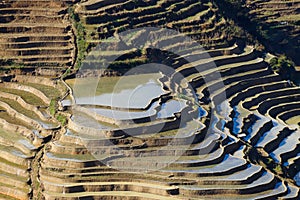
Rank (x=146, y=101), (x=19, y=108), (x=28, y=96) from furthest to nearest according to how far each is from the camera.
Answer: (x=28, y=96)
(x=19, y=108)
(x=146, y=101)

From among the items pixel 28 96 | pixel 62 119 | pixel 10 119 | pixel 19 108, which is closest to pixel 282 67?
pixel 28 96

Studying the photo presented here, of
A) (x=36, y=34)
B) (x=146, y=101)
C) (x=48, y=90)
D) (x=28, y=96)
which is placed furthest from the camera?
(x=36, y=34)

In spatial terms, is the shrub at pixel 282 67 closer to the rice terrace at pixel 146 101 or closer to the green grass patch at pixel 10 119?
the rice terrace at pixel 146 101

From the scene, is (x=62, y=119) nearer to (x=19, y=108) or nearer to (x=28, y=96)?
(x=19, y=108)

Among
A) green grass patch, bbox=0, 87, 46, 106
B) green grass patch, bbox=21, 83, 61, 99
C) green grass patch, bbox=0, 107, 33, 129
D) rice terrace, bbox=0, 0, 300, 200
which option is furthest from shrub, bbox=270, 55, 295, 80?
green grass patch, bbox=0, 107, 33, 129

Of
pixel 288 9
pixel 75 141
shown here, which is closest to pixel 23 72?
pixel 75 141

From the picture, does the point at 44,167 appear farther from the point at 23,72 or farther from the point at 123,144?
the point at 23,72

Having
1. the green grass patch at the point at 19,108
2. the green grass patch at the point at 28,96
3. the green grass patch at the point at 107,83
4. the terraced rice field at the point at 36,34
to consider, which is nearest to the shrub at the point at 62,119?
the green grass patch at the point at 19,108

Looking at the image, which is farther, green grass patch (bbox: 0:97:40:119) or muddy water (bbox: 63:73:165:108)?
green grass patch (bbox: 0:97:40:119)

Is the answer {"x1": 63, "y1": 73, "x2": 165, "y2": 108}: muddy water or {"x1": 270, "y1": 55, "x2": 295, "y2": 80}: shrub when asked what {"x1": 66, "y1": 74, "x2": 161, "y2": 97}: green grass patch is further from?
{"x1": 270, "y1": 55, "x2": 295, "y2": 80}: shrub

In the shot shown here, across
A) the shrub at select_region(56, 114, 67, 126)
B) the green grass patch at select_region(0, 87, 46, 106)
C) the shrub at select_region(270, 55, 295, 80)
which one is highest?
the shrub at select_region(270, 55, 295, 80)
